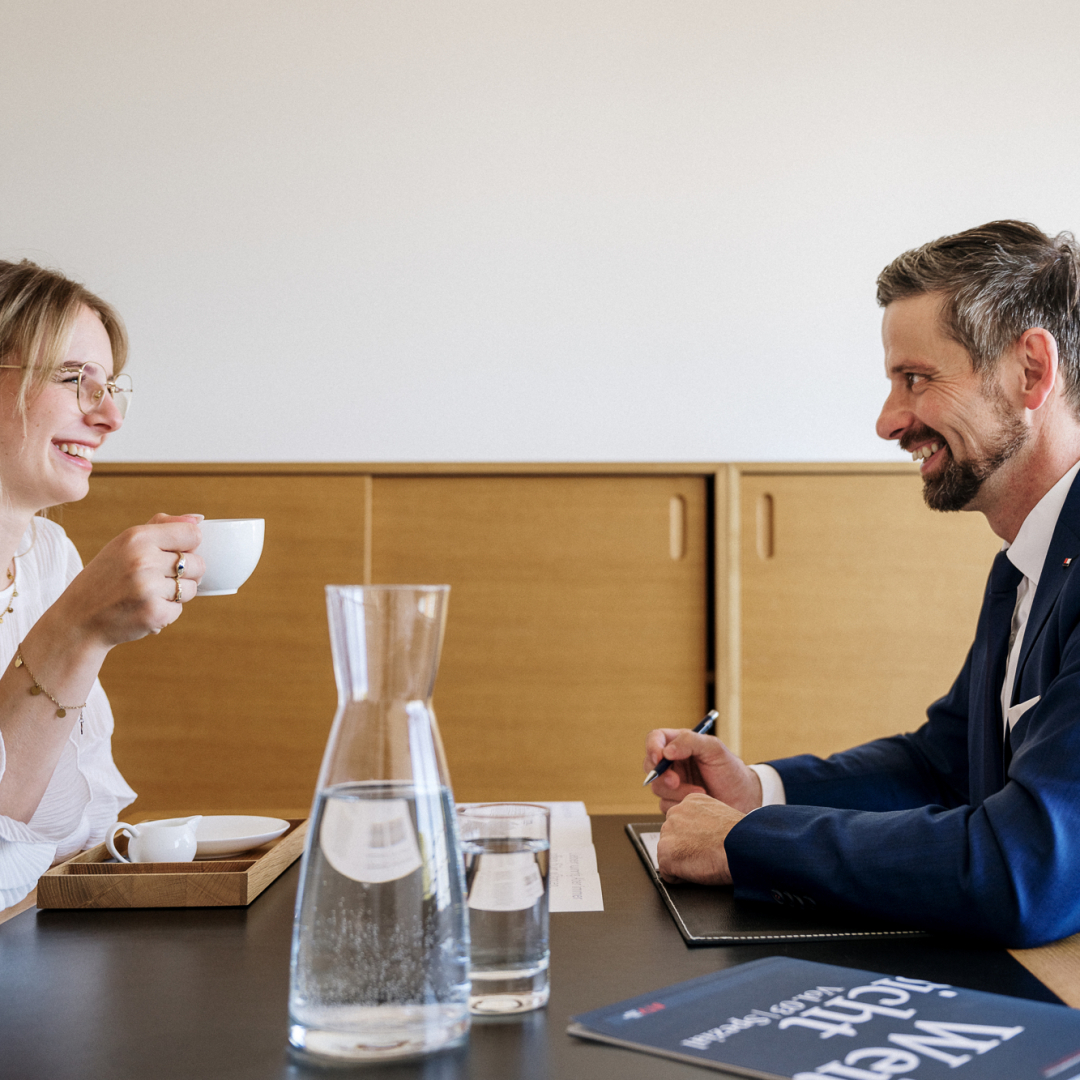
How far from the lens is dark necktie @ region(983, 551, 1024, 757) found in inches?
52.2

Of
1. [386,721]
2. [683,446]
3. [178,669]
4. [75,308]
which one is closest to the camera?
[386,721]

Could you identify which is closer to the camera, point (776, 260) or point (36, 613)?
point (36, 613)

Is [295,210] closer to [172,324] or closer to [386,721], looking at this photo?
[172,324]

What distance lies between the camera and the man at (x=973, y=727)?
90cm

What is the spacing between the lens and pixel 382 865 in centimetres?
60

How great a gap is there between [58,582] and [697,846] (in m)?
1.14

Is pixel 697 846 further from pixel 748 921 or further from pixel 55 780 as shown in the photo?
pixel 55 780

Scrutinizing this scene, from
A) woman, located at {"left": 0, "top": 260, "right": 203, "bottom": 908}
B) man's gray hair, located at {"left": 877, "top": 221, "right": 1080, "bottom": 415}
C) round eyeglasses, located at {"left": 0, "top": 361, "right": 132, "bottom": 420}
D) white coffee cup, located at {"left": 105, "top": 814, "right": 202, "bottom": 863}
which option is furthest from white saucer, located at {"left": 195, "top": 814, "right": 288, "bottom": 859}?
→ man's gray hair, located at {"left": 877, "top": 221, "right": 1080, "bottom": 415}

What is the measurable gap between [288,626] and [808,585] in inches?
49.0

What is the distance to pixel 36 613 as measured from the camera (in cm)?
164

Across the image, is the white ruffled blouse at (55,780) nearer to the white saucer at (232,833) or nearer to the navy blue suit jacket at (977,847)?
the white saucer at (232,833)

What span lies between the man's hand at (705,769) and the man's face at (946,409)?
518mm

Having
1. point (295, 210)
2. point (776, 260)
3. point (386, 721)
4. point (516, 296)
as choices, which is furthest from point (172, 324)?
point (386, 721)

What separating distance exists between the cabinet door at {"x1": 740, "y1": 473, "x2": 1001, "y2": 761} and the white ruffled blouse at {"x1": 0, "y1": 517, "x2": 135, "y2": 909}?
5.12 ft
